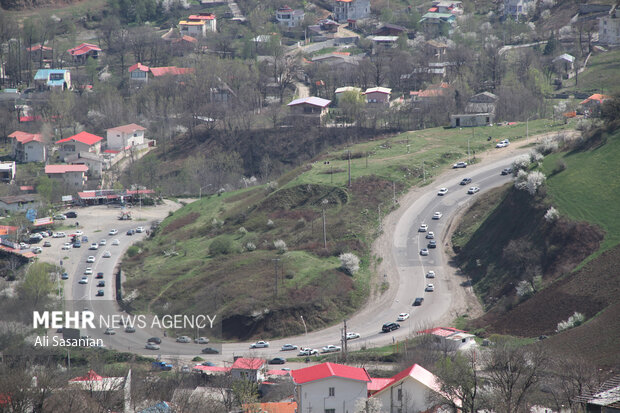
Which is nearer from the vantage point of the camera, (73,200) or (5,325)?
(5,325)

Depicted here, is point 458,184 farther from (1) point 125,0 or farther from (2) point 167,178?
(1) point 125,0

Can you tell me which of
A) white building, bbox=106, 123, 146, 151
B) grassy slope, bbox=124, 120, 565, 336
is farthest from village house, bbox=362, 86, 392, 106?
white building, bbox=106, 123, 146, 151

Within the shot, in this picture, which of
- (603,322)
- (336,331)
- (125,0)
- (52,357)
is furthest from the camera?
(125,0)

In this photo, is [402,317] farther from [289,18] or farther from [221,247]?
[289,18]

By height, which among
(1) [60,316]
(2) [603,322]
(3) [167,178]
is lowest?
(3) [167,178]

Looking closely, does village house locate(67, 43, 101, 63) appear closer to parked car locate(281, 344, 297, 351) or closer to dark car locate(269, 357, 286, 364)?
parked car locate(281, 344, 297, 351)

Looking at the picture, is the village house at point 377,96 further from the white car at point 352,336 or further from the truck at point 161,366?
the truck at point 161,366

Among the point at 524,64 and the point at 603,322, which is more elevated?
the point at 603,322

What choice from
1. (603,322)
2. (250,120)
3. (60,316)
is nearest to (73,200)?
(250,120)
